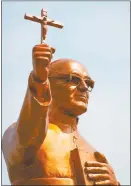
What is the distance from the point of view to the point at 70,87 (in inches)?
314

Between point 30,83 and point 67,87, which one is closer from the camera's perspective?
point 30,83

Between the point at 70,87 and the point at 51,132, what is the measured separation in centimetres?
72

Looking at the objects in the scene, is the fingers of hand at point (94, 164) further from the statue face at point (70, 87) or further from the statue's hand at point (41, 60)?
the statue's hand at point (41, 60)

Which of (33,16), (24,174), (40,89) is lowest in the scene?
(24,174)

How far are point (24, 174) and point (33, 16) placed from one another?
209 centimetres

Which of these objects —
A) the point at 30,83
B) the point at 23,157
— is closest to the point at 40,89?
the point at 30,83

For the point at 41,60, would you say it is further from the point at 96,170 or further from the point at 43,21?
the point at 96,170

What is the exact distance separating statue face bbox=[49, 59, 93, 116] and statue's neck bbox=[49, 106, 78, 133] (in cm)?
7

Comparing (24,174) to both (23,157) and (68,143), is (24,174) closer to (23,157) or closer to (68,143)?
(23,157)

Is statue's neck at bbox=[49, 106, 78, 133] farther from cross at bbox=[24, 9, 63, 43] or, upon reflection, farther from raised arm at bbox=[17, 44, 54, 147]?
cross at bbox=[24, 9, 63, 43]

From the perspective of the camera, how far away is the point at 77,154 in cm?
748

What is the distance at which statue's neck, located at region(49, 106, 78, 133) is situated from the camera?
8.00m

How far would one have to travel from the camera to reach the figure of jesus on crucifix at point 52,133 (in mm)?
6855

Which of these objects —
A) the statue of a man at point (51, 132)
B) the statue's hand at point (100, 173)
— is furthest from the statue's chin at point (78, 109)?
the statue's hand at point (100, 173)
